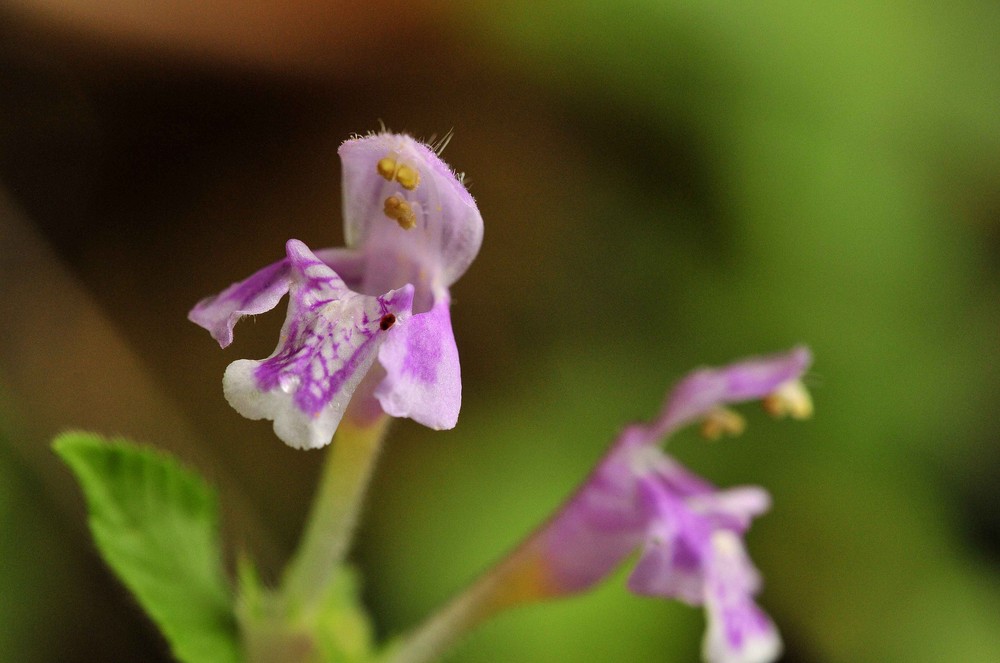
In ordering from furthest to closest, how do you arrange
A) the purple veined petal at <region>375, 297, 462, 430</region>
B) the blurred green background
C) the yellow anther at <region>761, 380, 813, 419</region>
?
the blurred green background → the yellow anther at <region>761, 380, 813, 419</region> → the purple veined petal at <region>375, 297, 462, 430</region>

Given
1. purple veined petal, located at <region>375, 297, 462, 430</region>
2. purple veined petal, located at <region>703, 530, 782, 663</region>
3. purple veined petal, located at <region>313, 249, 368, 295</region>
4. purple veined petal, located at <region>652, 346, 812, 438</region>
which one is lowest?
purple veined petal, located at <region>703, 530, 782, 663</region>

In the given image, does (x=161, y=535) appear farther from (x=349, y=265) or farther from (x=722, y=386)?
(x=722, y=386)

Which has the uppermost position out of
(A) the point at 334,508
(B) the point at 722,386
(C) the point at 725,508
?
(A) the point at 334,508

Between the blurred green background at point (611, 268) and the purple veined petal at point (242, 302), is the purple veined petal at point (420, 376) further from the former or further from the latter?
the blurred green background at point (611, 268)

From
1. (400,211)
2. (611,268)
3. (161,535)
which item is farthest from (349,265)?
(611,268)

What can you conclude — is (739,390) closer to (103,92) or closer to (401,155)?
(401,155)

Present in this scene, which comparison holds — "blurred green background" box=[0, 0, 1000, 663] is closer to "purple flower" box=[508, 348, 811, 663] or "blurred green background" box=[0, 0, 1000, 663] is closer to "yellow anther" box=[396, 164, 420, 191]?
"purple flower" box=[508, 348, 811, 663]

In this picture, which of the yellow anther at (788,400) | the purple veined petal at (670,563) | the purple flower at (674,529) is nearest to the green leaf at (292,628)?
the purple flower at (674,529)

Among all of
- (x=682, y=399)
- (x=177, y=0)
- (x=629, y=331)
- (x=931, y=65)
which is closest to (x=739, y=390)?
(x=682, y=399)

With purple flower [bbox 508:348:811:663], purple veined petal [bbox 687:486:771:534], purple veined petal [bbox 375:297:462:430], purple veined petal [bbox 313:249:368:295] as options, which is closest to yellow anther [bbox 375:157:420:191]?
purple veined petal [bbox 313:249:368:295]
